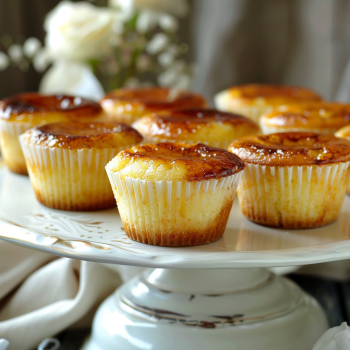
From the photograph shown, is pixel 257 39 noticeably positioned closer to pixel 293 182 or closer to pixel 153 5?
pixel 153 5

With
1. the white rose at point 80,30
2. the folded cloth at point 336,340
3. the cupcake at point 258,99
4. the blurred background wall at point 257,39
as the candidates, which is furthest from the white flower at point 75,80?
the folded cloth at point 336,340

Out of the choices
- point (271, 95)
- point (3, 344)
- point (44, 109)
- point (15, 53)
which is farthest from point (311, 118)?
point (15, 53)

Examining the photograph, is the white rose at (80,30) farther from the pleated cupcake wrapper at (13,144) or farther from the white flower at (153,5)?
the pleated cupcake wrapper at (13,144)

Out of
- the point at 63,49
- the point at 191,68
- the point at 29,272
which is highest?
the point at 63,49

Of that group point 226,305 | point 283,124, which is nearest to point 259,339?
point 226,305

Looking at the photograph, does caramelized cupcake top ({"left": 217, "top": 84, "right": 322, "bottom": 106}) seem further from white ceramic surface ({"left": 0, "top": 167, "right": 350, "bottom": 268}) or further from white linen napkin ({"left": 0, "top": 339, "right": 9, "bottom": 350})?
white linen napkin ({"left": 0, "top": 339, "right": 9, "bottom": 350})

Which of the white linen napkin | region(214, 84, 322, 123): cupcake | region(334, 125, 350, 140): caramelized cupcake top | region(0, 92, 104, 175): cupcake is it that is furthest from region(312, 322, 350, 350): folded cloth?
region(214, 84, 322, 123): cupcake

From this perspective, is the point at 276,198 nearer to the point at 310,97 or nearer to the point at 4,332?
the point at 4,332
